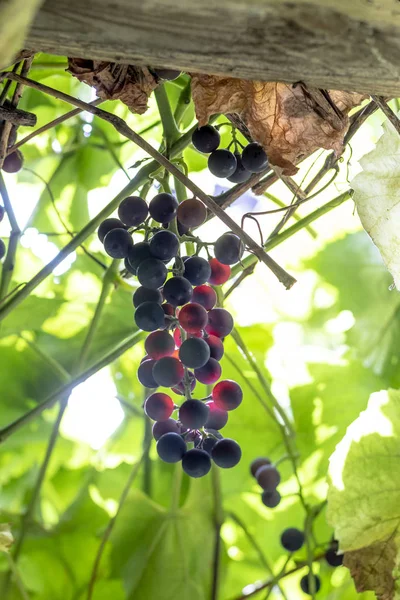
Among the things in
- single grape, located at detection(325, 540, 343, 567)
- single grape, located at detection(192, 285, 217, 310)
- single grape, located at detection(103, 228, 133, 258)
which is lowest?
single grape, located at detection(325, 540, 343, 567)

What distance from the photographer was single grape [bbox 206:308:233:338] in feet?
2.07

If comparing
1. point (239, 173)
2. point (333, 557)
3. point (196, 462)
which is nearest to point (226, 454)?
point (196, 462)

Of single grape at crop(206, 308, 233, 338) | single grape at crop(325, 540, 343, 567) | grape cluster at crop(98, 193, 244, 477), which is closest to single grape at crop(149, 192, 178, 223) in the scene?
grape cluster at crop(98, 193, 244, 477)

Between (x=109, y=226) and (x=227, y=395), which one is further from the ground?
(x=109, y=226)

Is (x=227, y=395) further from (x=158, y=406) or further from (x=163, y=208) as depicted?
(x=163, y=208)

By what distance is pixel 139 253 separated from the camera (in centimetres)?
59

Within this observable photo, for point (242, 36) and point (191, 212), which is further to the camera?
point (191, 212)

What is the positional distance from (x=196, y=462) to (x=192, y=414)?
52 millimetres

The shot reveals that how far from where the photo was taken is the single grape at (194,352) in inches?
22.9

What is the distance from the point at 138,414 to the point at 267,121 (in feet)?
2.42

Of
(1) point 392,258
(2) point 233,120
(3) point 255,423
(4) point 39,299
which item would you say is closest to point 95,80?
(2) point 233,120

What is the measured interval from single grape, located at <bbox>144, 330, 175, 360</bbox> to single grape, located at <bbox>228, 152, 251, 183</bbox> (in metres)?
0.16

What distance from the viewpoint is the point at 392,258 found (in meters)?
0.58

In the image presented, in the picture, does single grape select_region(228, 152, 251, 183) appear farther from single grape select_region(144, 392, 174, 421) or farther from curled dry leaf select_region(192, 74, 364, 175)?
single grape select_region(144, 392, 174, 421)
